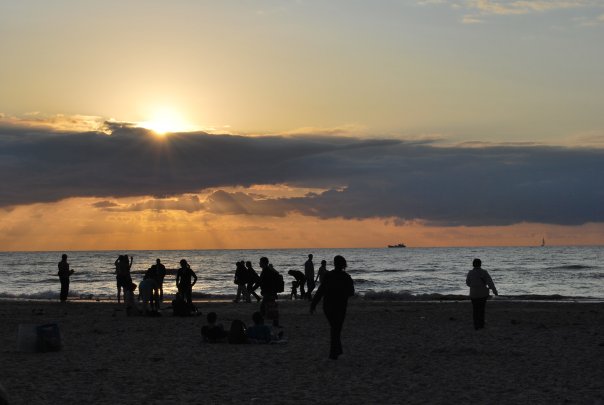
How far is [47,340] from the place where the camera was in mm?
16547

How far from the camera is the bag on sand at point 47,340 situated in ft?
54.1

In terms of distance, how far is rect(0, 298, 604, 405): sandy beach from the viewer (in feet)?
38.0

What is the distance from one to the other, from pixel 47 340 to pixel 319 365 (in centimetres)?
599

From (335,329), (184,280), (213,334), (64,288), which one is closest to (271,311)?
(213,334)

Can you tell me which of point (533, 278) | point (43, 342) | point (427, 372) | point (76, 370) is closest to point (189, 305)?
point (43, 342)

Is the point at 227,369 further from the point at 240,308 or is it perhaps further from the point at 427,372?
the point at 240,308

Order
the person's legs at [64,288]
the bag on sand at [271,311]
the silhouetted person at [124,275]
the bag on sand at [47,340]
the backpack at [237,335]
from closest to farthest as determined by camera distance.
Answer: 1. the bag on sand at [47,340]
2. the backpack at [237,335]
3. the bag on sand at [271,311]
4. the silhouetted person at [124,275]
5. the person's legs at [64,288]

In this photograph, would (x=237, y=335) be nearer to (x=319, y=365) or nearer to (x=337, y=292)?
(x=319, y=365)

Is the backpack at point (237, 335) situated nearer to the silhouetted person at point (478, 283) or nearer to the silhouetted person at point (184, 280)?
the silhouetted person at point (478, 283)

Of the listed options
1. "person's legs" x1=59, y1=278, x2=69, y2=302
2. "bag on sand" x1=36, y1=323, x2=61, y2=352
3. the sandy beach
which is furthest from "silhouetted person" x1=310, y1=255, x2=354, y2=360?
"person's legs" x1=59, y1=278, x2=69, y2=302

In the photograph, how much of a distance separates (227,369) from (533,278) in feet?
209

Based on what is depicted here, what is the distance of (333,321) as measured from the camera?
14.8 meters

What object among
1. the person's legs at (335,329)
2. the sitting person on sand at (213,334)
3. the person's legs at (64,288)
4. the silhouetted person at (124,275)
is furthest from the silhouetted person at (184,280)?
the person's legs at (335,329)

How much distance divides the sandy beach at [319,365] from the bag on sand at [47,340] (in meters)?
0.20
